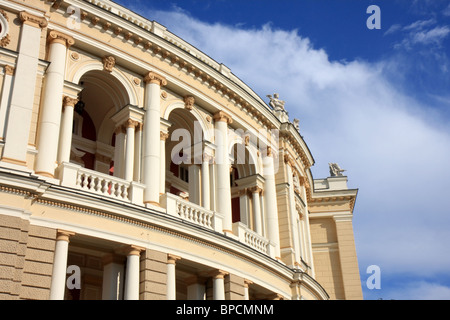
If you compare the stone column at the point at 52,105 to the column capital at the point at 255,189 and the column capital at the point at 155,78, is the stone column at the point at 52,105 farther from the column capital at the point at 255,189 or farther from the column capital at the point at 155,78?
the column capital at the point at 255,189

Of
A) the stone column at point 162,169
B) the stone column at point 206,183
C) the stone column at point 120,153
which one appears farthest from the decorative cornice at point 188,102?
the stone column at point 120,153

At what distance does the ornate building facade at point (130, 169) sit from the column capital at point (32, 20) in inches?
1.7

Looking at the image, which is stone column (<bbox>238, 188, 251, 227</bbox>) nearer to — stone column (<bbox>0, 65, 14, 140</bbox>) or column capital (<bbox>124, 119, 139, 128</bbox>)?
column capital (<bbox>124, 119, 139, 128</bbox>)

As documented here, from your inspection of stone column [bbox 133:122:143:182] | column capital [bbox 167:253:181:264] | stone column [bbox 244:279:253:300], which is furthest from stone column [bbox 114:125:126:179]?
stone column [bbox 244:279:253:300]

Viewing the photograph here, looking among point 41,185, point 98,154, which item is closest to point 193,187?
point 98,154

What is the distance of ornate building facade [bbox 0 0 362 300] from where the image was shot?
54.3 feet

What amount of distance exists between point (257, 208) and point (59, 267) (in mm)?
12892

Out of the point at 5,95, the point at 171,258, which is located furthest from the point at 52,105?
Answer: the point at 171,258

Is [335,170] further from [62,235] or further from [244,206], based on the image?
[62,235]

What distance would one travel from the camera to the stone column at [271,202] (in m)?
26.8

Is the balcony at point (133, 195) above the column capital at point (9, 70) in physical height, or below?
below
